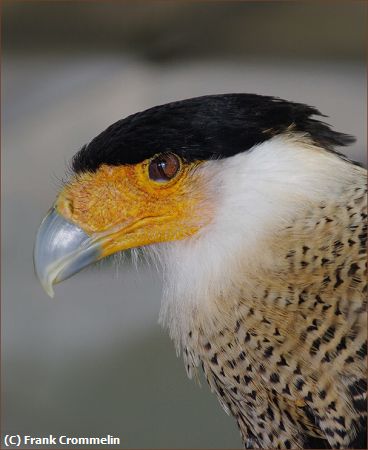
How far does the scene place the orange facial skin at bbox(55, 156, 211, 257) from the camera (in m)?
1.26

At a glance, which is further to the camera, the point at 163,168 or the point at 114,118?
the point at 114,118

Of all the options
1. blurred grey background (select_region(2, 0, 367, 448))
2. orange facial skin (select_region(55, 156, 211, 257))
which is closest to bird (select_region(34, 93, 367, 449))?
orange facial skin (select_region(55, 156, 211, 257))

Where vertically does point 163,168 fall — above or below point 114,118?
above

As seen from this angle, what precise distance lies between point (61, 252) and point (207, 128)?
1.19 feet

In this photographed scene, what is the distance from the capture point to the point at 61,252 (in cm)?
126

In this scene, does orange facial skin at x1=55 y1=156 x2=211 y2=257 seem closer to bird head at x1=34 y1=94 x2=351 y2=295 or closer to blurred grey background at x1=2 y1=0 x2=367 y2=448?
bird head at x1=34 y1=94 x2=351 y2=295

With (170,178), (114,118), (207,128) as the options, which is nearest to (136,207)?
(170,178)

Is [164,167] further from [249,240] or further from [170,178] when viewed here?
[249,240]

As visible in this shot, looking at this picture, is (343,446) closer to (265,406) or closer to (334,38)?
(265,406)

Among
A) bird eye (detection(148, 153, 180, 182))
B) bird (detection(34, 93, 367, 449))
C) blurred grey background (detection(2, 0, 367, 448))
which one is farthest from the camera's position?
blurred grey background (detection(2, 0, 367, 448))

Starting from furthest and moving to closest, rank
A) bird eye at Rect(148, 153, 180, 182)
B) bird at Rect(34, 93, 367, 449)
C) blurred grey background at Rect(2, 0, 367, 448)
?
blurred grey background at Rect(2, 0, 367, 448) < bird eye at Rect(148, 153, 180, 182) < bird at Rect(34, 93, 367, 449)

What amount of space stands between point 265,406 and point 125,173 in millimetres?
512

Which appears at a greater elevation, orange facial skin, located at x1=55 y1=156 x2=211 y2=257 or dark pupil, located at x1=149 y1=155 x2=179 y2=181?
dark pupil, located at x1=149 y1=155 x2=179 y2=181

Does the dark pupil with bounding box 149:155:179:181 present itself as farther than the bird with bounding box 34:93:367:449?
Yes
